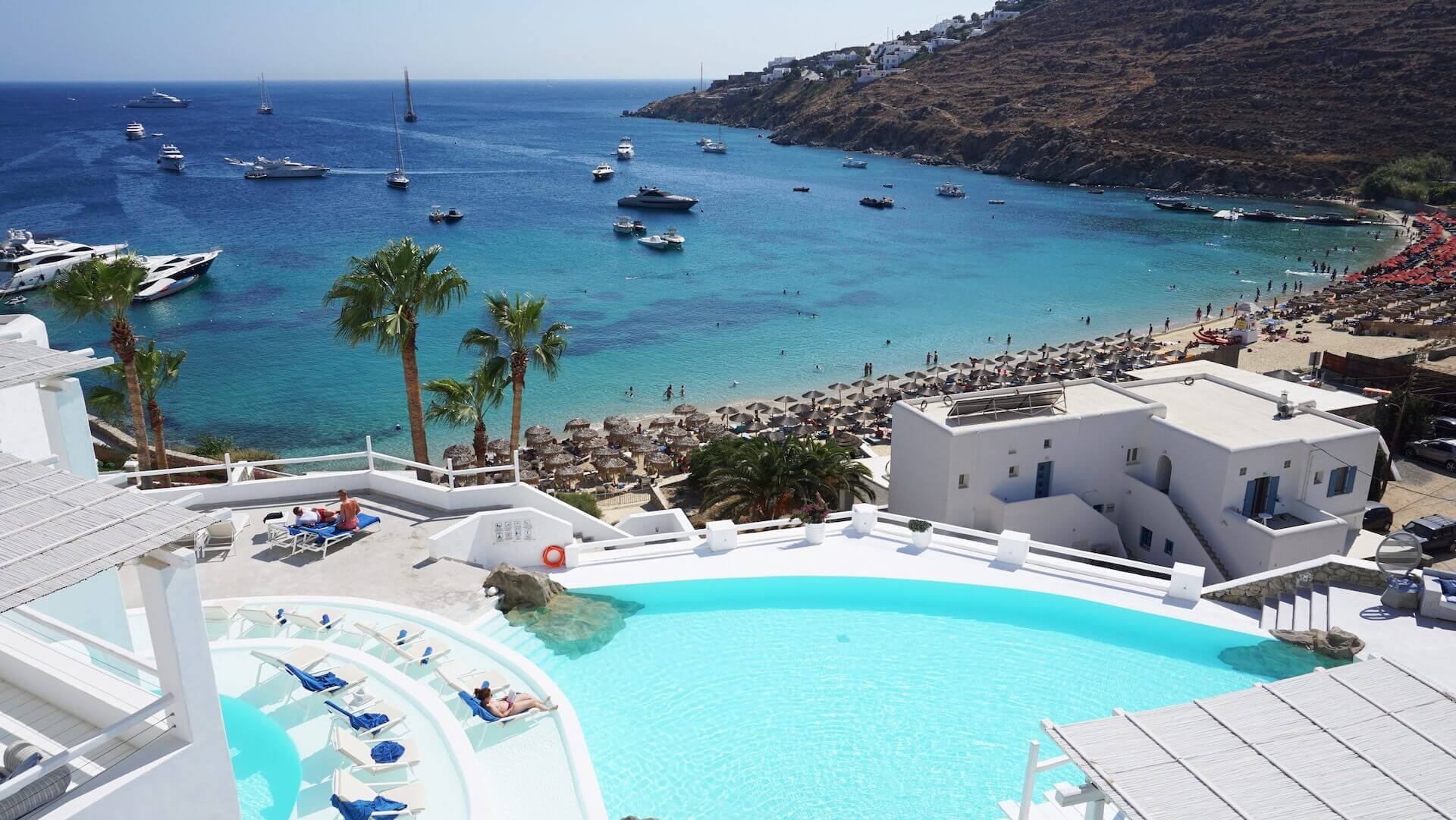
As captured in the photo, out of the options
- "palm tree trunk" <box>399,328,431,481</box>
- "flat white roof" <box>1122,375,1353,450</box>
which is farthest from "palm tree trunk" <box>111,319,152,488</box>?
"flat white roof" <box>1122,375,1353,450</box>

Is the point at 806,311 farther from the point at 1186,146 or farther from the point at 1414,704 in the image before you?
the point at 1186,146

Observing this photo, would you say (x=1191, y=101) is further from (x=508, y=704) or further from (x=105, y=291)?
(x=508, y=704)

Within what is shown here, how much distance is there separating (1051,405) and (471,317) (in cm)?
4268

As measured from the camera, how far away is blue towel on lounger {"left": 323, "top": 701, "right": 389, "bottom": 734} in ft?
36.8

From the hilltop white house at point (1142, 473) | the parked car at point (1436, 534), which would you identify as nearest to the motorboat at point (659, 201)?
the hilltop white house at point (1142, 473)

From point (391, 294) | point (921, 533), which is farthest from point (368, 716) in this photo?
point (391, 294)

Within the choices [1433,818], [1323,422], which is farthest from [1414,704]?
[1323,422]

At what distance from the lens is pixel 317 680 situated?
11977 millimetres

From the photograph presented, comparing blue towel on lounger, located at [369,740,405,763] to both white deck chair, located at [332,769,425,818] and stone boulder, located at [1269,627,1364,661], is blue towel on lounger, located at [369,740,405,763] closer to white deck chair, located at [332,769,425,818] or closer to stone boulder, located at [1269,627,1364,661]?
white deck chair, located at [332,769,425,818]

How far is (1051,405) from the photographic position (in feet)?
72.5

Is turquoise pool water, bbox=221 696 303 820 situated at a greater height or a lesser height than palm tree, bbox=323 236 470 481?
lesser

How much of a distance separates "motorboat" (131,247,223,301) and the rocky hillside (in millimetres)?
105091

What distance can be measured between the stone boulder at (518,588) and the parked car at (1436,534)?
69.5ft

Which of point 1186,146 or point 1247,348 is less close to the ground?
point 1186,146
